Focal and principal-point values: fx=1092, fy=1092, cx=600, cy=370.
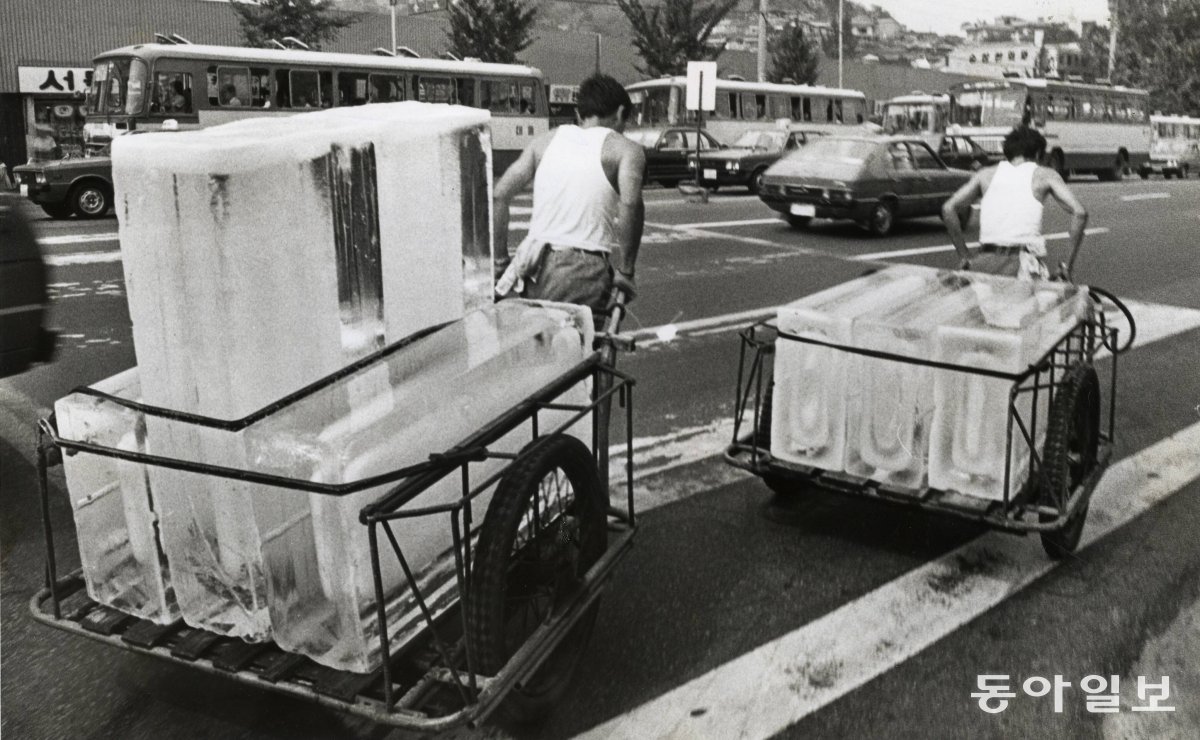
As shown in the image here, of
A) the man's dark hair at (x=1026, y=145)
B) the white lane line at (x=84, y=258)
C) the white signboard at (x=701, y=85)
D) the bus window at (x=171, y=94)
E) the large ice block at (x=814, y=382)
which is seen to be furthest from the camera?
the white signboard at (x=701, y=85)

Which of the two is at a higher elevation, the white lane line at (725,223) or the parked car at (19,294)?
the parked car at (19,294)

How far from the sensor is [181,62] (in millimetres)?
18891

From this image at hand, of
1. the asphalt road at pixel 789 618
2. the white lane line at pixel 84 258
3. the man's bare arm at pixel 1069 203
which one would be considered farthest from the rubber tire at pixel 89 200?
the man's bare arm at pixel 1069 203

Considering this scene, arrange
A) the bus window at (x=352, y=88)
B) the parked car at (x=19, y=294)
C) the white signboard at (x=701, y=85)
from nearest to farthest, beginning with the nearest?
the parked car at (x=19, y=294)
the bus window at (x=352, y=88)
the white signboard at (x=701, y=85)

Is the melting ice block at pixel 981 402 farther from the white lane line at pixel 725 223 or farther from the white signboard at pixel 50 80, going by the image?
the white signboard at pixel 50 80

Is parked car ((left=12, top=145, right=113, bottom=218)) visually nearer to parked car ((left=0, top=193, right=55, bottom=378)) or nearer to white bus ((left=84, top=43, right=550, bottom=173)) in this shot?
white bus ((left=84, top=43, right=550, bottom=173))

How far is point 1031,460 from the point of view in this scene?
13.5 feet

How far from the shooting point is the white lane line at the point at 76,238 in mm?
12539

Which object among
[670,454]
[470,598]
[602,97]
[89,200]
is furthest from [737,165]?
[470,598]

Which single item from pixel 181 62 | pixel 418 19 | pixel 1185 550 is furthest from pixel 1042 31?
pixel 1185 550

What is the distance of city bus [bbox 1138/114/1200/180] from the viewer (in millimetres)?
40344

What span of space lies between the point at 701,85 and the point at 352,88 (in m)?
7.42

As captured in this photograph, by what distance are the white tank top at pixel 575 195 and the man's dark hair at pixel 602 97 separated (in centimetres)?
11

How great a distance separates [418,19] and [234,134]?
35.8 m
